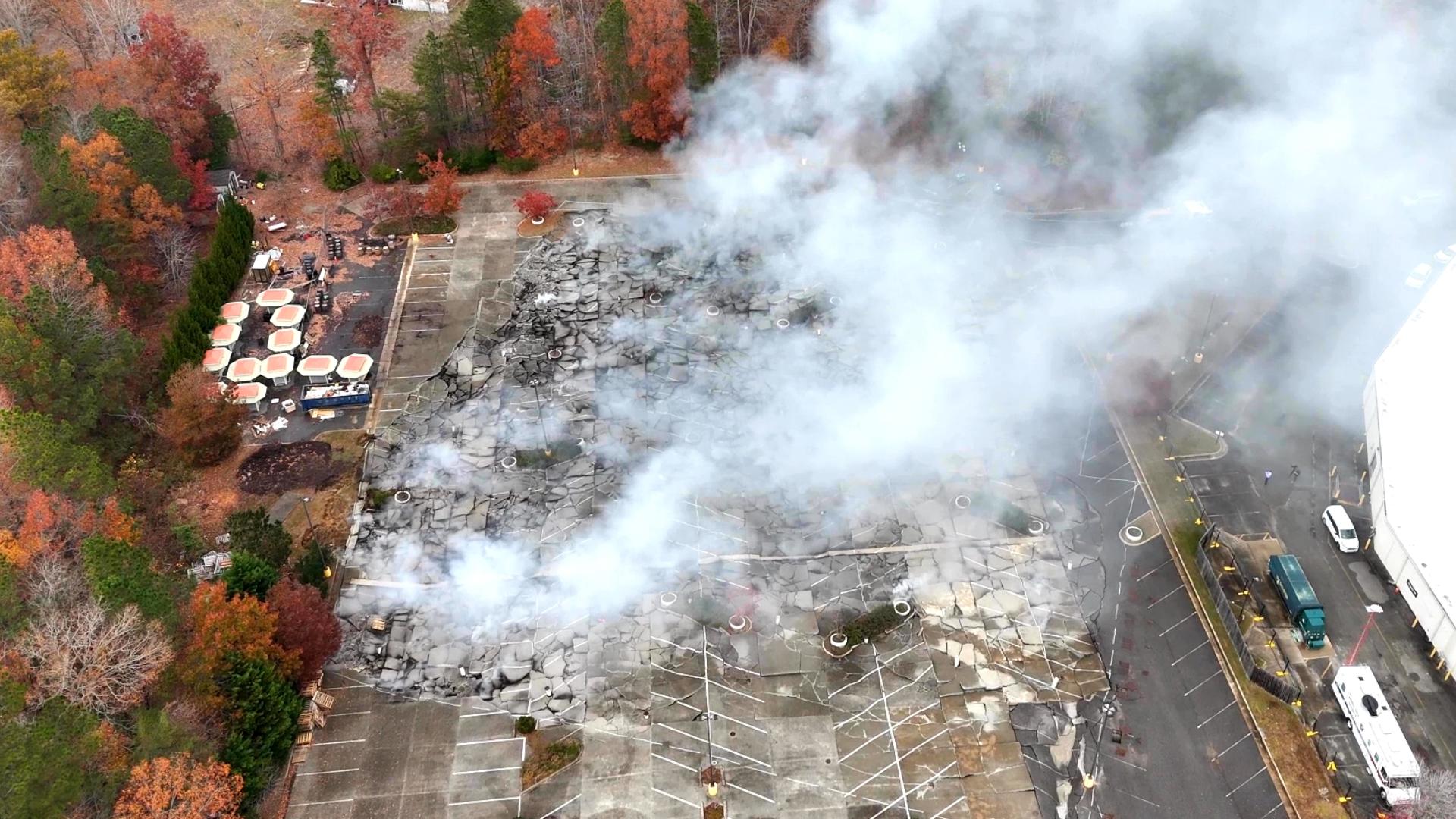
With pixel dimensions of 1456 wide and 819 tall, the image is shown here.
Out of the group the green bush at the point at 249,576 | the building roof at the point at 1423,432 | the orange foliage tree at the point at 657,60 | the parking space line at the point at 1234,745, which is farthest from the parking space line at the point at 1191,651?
the orange foliage tree at the point at 657,60

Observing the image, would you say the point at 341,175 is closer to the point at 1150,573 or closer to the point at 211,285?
the point at 211,285

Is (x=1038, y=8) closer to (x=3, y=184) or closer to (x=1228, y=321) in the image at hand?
(x=1228, y=321)

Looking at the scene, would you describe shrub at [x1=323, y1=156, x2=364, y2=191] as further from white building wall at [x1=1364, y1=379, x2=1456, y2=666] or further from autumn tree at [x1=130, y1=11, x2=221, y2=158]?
white building wall at [x1=1364, y1=379, x2=1456, y2=666]

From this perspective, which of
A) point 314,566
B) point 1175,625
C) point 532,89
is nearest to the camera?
point 1175,625

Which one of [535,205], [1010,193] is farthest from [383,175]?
[1010,193]

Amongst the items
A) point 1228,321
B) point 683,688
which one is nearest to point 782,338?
point 683,688

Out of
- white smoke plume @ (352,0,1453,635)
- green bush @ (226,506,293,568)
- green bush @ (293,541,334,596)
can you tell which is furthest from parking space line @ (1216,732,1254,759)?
green bush @ (226,506,293,568)
